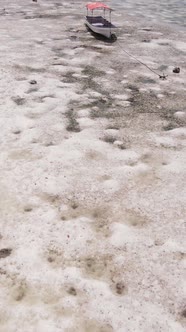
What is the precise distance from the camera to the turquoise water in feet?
85.6

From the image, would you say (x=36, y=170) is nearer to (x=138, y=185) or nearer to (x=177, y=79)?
(x=138, y=185)

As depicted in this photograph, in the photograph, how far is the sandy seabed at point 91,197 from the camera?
568 centimetres

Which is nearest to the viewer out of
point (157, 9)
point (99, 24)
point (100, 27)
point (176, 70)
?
point (176, 70)

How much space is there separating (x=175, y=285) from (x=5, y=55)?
45.6 ft

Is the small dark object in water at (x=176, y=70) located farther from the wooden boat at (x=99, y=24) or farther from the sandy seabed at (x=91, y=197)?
the wooden boat at (x=99, y=24)

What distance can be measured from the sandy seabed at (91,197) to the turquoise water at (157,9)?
11.4 meters

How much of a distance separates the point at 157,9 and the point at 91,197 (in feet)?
83.9

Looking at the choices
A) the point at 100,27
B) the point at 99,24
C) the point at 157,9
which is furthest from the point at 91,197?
the point at 157,9

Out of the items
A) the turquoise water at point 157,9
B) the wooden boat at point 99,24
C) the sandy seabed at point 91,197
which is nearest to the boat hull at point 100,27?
the wooden boat at point 99,24

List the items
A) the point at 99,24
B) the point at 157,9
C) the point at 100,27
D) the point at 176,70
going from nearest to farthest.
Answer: the point at 176,70, the point at 100,27, the point at 99,24, the point at 157,9

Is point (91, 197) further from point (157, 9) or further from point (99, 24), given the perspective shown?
point (157, 9)

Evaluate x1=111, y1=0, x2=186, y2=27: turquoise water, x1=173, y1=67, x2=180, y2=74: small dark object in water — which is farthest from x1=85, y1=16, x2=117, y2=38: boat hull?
x1=173, y1=67, x2=180, y2=74: small dark object in water

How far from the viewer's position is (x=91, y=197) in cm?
805

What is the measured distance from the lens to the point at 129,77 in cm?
1502
